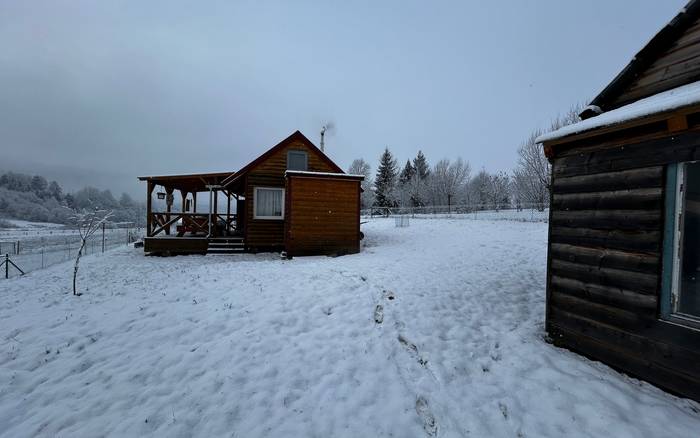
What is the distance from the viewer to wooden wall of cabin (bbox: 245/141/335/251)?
45.9 feet

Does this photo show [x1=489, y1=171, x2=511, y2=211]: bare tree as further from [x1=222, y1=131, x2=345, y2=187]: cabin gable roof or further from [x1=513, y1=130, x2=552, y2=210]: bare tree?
[x1=222, y1=131, x2=345, y2=187]: cabin gable roof

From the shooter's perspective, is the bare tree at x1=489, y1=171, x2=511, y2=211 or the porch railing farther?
the bare tree at x1=489, y1=171, x2=511, y2=211

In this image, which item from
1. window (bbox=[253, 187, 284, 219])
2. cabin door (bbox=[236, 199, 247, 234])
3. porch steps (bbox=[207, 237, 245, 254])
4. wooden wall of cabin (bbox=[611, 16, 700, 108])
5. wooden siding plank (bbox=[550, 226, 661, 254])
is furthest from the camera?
cabin door (bbox=[236, 199, 247, 234])

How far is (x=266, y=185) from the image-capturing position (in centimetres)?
1430

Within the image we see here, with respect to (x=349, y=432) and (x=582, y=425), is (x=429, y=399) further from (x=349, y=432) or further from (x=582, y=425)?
(x=582, y=425)

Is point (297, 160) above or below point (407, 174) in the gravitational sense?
below

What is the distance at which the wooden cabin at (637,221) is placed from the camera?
345 centimetres

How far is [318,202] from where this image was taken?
39.4 feet

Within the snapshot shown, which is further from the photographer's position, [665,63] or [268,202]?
[268,202]

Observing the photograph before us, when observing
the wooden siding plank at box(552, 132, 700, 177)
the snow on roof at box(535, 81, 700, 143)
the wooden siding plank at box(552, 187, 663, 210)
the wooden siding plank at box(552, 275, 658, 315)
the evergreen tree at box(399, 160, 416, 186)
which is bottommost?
the wooden siding plank at box(552, 275, 658, 315)

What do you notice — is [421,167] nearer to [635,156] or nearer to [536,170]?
[536,170]

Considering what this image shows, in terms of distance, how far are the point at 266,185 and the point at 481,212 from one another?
A: 73.7 feet

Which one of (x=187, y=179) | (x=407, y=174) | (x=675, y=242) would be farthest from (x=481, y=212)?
(x=675, y=242)

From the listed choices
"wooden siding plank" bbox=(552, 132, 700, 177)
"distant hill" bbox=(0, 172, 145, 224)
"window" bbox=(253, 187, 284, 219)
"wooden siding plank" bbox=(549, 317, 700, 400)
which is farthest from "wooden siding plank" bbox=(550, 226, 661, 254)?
"distant hill" bbox=(0, 172, 145, 224)
